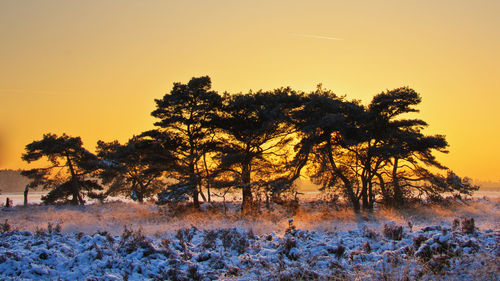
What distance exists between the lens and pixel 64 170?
31281 millimetres

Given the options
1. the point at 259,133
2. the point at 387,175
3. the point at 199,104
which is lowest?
the point at 387,175

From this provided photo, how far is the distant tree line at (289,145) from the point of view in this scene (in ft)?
69.1

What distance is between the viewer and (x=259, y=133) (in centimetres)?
2186

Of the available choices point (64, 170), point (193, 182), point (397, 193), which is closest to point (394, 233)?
point (397, 193)

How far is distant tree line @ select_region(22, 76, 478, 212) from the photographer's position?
69.1 feet

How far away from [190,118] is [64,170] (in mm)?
15541

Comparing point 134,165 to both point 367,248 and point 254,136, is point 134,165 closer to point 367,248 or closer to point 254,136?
point 254,136

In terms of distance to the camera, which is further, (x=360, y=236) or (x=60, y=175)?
(x=60, y=175)

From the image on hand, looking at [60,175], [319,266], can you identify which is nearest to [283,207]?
[319,266]

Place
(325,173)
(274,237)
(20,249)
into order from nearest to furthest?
(20,249), (274,237), (325,173)

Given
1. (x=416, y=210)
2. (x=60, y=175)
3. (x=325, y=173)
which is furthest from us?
(x=60, y=175)

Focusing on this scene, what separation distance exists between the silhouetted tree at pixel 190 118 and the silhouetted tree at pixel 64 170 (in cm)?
1026

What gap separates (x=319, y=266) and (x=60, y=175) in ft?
99.6

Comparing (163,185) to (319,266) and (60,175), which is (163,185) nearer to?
(60,175)
